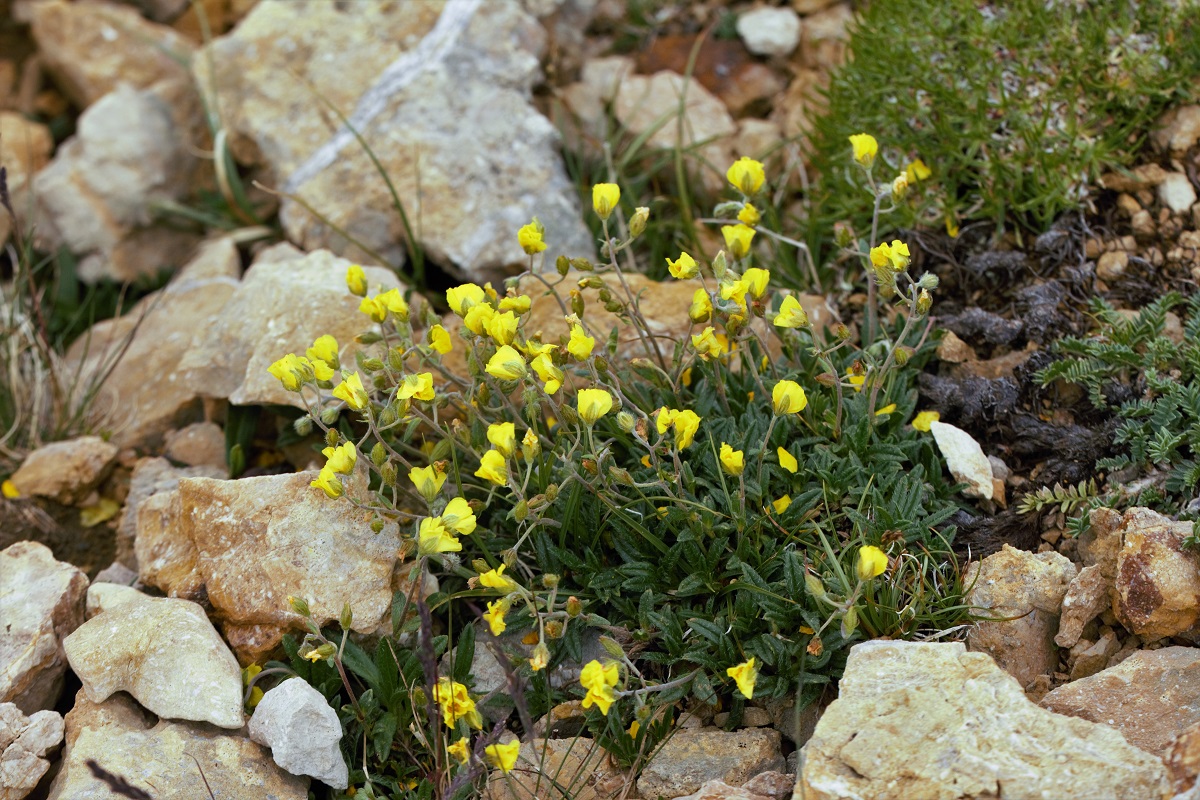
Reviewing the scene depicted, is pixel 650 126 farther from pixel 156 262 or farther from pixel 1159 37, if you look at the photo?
pixel 156 262

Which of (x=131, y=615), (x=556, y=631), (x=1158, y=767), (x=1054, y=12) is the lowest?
(x=131, y=615)

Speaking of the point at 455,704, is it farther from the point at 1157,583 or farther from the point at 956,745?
the point at 1157,583

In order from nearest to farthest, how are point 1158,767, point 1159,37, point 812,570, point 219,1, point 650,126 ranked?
point 1158,767, point 812,570, point 1159,37, point 650,126, point 219,1

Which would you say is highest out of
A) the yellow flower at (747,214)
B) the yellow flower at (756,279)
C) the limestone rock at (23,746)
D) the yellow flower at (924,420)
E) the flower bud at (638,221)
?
the flower bud at (638,221)

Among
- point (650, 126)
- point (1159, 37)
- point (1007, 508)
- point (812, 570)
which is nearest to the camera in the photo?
point (812, 570)

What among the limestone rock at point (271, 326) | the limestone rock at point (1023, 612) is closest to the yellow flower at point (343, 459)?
the limestone rock at point (271, 326)

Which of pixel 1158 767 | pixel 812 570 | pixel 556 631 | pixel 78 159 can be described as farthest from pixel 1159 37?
pixel 78 159

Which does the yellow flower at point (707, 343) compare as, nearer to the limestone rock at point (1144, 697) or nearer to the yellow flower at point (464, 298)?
the yellow flower at point (464, 298)
